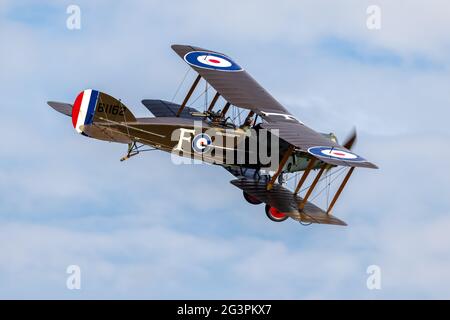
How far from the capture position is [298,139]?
121 feet

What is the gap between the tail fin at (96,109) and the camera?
38.1 meters

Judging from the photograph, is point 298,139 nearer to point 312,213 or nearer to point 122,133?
point 312,213

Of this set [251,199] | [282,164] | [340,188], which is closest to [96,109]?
[251,199]

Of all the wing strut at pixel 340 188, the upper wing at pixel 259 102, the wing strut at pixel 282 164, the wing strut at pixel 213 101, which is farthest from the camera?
the wing strut at pixel 213 101

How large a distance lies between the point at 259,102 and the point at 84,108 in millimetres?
4925

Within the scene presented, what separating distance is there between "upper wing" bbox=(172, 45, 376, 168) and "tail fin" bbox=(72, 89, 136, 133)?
2942 mm

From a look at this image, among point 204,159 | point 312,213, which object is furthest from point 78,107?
point 312,213

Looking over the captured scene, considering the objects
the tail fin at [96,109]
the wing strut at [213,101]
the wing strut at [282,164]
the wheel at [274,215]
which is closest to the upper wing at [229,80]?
the wing strut at [213,101]

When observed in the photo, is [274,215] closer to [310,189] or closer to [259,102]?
[310,189]

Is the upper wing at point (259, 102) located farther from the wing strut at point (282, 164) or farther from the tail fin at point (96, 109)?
the tail fin at point (96, 109)

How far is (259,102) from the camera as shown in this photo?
131 feet

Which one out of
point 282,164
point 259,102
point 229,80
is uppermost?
point 229,80

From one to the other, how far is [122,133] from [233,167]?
10.3ft

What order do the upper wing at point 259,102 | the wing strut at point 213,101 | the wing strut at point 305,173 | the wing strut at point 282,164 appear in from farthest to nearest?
the wing strut at point 213,101 < the wing strut at point 282,164 < the wing strut at point 305,173 < the upper wing at point 259,102
